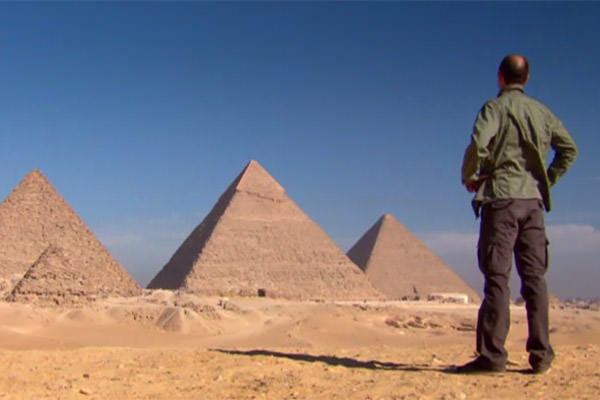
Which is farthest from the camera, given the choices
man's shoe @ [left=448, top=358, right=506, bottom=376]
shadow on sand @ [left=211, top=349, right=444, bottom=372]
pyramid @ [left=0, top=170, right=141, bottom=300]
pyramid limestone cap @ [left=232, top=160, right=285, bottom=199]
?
pyramid limestone cap @ [left=232, top=160, right=285, bottom=199]

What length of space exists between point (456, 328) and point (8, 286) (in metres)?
12.5

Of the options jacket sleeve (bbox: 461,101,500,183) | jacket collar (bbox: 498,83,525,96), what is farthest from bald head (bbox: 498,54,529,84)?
jacket sleeve (bbox: 461,101,500,183)

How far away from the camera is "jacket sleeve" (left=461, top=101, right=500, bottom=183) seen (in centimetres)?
519

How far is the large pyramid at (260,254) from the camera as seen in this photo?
1545 inches

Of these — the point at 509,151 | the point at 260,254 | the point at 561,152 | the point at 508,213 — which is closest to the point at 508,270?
the point at 508,213

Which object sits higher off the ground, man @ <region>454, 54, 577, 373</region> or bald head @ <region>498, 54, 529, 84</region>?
bald head @ <region>498, 54, 529, 84</region>

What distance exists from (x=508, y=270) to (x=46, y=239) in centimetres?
2420

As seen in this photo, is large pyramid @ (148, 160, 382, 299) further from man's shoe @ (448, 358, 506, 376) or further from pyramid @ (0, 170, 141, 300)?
man's shoe @ (448, 358, 506, 376)

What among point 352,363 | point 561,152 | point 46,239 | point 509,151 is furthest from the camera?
point 46,239

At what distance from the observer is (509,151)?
5344 millimetres

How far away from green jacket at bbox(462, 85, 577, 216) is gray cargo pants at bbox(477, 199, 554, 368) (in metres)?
0.10

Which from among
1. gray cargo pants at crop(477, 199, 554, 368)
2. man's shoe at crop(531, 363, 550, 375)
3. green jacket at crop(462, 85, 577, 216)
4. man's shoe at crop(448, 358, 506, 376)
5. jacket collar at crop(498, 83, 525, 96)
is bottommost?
man's shoe at crop(448, 358, 506, 376)

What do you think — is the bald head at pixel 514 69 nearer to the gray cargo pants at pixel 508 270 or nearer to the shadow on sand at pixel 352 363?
the gray cargo pants at pixel 508 270

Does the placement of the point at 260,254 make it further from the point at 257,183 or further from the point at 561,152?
the point at 561,152
